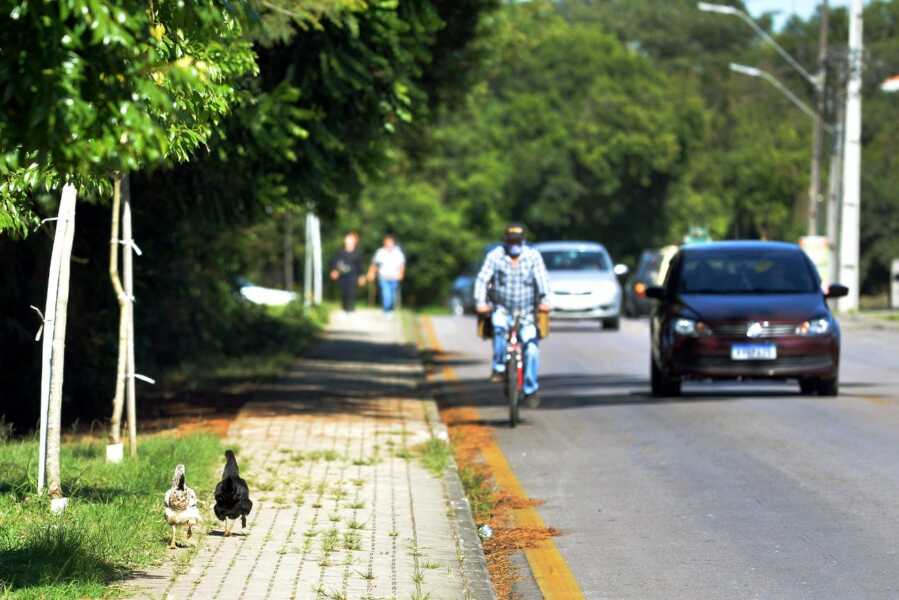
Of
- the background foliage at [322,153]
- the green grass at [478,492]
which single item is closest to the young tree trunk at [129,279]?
the background foliage at [322,153]

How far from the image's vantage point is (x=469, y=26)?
20.2 meters

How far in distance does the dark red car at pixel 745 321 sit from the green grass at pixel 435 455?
4.56m

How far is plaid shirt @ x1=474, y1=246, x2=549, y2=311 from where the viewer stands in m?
15.7

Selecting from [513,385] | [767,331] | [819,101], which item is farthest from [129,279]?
[819,101]

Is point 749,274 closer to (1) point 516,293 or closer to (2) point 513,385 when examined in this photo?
(1) point 516,293

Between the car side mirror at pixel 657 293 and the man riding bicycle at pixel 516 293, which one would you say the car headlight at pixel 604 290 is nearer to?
the car side mirror at pixel 657 293

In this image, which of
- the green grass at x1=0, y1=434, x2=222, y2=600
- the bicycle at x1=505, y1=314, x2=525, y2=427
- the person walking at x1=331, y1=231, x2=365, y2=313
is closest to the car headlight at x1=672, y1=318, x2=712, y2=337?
the bicycle at x1=505, y1=314, x2=525, y2=427

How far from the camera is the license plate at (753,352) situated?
1711 centimetres

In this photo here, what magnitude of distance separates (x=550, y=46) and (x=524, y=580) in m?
64.1

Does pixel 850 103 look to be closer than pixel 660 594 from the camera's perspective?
No

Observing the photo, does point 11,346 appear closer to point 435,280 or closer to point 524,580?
point 524,580

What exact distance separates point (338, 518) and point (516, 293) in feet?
21.2

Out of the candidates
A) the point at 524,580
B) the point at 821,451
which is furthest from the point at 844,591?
the point at 821,451

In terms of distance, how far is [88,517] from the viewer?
887 centimetres
